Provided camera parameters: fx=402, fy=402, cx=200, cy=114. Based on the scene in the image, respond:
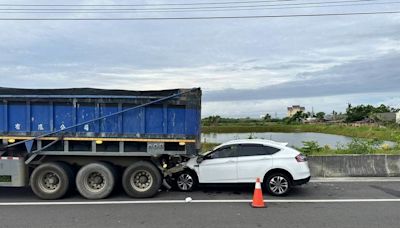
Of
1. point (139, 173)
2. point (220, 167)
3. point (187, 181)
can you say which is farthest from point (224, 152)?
point (139, 173)

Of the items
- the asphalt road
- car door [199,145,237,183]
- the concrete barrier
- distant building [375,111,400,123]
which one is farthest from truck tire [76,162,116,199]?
distant building [375,111,400,123]

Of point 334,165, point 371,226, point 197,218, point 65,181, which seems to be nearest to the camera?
point 371,226

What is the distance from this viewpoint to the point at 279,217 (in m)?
7.52

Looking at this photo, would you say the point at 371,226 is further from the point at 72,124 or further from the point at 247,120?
the point at 247,120

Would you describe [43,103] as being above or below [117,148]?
above

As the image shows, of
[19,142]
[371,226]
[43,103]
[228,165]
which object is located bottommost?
[371,226]

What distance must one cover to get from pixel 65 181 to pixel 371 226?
256 inches

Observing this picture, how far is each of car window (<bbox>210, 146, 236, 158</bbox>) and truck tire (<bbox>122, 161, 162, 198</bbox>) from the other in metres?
1.58

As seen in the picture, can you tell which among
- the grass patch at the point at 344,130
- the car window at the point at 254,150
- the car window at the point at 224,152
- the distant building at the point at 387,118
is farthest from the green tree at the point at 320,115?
the car window at the point at 224,152

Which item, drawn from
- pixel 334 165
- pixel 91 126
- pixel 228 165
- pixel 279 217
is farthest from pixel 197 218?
pixel 334 165

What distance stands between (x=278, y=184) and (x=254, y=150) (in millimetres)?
1016

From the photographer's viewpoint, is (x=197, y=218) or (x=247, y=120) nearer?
(x=197, y=218)

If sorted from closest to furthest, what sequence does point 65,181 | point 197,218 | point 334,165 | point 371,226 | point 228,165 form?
point 371,226, point 197,218, point 65,181, point 228,165, point 334,165

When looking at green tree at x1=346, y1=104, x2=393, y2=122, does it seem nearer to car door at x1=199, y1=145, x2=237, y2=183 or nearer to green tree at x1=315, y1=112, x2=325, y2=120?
green tree at x1=315, y1=112, x2=325, y2=120
